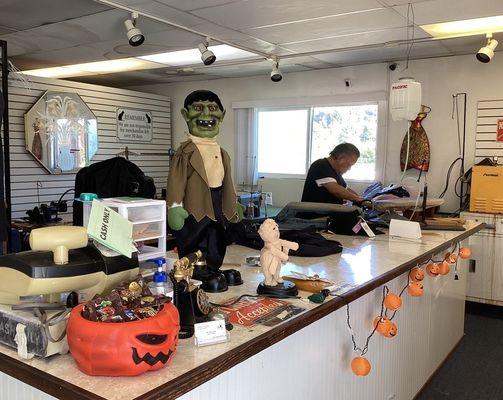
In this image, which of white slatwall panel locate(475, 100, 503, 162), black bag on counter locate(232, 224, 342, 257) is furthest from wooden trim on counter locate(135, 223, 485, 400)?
white slatwall panel locate(475, 100, 503, 162)

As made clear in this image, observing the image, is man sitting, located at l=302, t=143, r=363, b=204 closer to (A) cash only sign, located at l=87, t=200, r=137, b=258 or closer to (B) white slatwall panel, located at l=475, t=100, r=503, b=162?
(B) white slatwall panel, located at l=475, t=100, r=503, b=162

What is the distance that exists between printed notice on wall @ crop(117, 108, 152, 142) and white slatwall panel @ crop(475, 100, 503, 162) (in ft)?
14.6

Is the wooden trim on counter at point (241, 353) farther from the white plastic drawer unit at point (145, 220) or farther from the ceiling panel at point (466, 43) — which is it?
the ceiling panel at point (466, 43)

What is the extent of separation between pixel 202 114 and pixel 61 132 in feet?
13.9

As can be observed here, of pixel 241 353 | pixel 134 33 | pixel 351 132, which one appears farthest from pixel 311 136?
pixel 241 353

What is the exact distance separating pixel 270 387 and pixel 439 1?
113 inches

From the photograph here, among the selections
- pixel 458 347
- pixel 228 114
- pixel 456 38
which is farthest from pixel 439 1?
pixel 228 114

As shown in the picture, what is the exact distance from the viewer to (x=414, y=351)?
3066 mm

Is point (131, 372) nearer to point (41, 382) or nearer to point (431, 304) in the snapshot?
point (41, 382)

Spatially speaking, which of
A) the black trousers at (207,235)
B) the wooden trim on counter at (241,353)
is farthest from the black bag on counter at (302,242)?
the wooden trim on counter at (241,353)

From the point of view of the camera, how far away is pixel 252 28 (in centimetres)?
409

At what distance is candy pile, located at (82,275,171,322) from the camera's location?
1.13 meters

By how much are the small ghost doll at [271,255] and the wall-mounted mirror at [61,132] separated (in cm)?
473

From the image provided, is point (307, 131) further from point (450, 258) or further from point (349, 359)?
point (349, 359)
